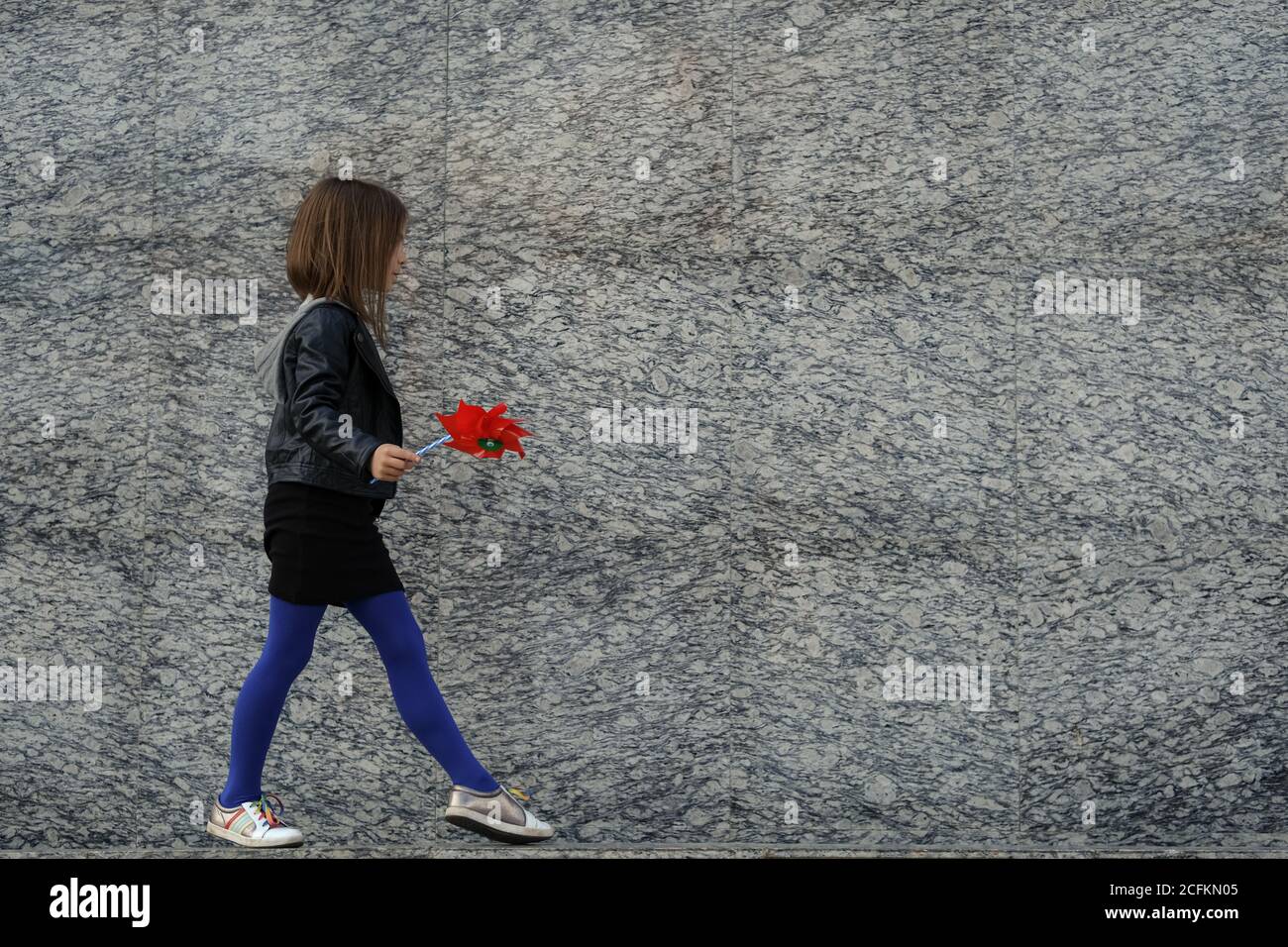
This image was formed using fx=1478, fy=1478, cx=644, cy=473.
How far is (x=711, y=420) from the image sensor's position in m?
5.71

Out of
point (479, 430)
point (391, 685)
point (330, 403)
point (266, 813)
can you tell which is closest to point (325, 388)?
point (330, 403)

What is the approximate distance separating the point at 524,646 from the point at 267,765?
42.5 inches

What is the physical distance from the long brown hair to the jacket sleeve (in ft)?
0.49

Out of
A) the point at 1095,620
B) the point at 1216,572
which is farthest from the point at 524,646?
the point at 1216,572

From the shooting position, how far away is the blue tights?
15.1ft

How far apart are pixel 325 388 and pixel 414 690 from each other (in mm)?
984

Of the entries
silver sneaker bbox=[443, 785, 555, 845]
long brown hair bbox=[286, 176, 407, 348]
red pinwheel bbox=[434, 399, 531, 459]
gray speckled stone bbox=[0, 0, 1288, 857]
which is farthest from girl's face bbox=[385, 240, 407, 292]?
silver sneaker bbox=[443, 785, 555, 845]

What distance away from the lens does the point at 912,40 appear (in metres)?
5.73

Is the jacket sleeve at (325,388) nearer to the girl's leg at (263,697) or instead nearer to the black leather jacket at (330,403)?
the black leather jacket at (330,403)

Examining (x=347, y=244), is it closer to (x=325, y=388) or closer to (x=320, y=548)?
(x=325, y=388)

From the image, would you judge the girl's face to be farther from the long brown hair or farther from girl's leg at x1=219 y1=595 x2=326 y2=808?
girl's leg at x1=219 y1=595 x2=326 y2=808

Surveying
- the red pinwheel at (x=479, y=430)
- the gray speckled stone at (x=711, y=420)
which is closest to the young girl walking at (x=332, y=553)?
the red pinwheel at (x=479, y=430)

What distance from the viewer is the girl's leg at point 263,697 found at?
15.1ft

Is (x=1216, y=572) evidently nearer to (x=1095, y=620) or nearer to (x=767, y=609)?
(x=1095, y=620)
